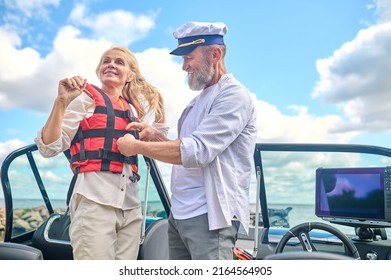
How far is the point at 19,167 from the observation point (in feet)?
6.75

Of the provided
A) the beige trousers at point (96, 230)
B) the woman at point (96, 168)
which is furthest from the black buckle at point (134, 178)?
the beige trousers at point (96, 230)

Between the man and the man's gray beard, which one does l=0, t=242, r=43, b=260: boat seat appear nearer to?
the man

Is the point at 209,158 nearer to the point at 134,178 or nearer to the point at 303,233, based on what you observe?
the point at 134,178

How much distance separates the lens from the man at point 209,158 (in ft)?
3.75

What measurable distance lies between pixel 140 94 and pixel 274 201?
0.81 meters

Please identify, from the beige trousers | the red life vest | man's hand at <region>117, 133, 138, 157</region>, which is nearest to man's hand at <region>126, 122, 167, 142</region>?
the red life vest

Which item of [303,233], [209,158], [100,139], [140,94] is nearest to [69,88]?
[100,139]

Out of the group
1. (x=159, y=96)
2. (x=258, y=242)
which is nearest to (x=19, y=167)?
(x=159, y=96)

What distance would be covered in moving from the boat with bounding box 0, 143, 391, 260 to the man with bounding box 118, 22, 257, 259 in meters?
0.36

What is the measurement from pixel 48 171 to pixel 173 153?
108 cm

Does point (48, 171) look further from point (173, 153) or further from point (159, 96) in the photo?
point (173, 153)

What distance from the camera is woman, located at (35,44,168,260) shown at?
1.29 metres

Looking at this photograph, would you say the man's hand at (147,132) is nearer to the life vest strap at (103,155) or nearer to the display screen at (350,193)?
the life vest strap at (103,155)
